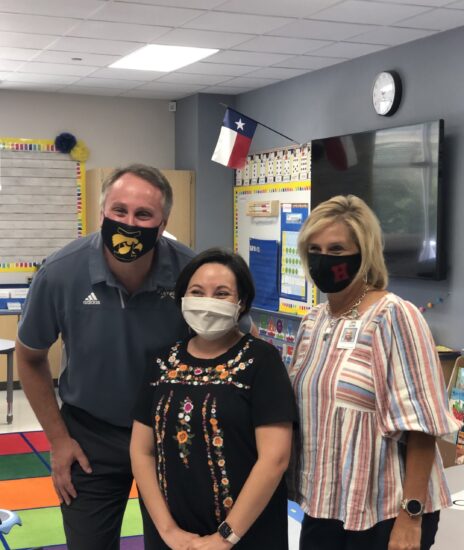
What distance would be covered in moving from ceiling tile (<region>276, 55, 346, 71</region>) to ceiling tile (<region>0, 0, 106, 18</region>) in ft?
6.11

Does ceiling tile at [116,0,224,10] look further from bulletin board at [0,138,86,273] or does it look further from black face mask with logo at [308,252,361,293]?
bulletin board at [0,138,86,273]

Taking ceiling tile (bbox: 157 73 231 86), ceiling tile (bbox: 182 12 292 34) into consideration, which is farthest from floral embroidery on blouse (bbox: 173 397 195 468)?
ceiling tile (bbox: 157 73 231 86)

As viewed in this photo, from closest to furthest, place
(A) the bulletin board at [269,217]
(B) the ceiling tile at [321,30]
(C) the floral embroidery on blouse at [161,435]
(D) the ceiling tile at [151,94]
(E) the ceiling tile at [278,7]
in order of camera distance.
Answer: (C) the floral embroidery on blouse at [161,435]
(E) the ceiling tile at [278,7]
(B) the ceiling tile at [321,30]
(A) the bulletin board at [269,217]
(D) the ceiling tile at [151,94]

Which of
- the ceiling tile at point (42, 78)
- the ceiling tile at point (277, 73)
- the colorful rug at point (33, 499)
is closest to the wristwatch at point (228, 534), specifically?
the colorful rug at point (33, 499)

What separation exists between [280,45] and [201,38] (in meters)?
0.57

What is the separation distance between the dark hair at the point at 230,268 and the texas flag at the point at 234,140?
4653mm

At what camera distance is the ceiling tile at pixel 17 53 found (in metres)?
6.00

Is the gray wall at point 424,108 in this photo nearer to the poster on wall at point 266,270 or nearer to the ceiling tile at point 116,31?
the poster on wall at point 266,270

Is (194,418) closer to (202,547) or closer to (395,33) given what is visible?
(202,547)

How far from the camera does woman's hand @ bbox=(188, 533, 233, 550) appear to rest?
1990 mm

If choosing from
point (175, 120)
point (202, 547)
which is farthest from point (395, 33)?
point (202, 547)

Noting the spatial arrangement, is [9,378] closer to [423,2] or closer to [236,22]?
[236,22]

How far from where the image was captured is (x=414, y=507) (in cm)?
193

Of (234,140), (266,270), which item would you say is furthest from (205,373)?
(266,270)
